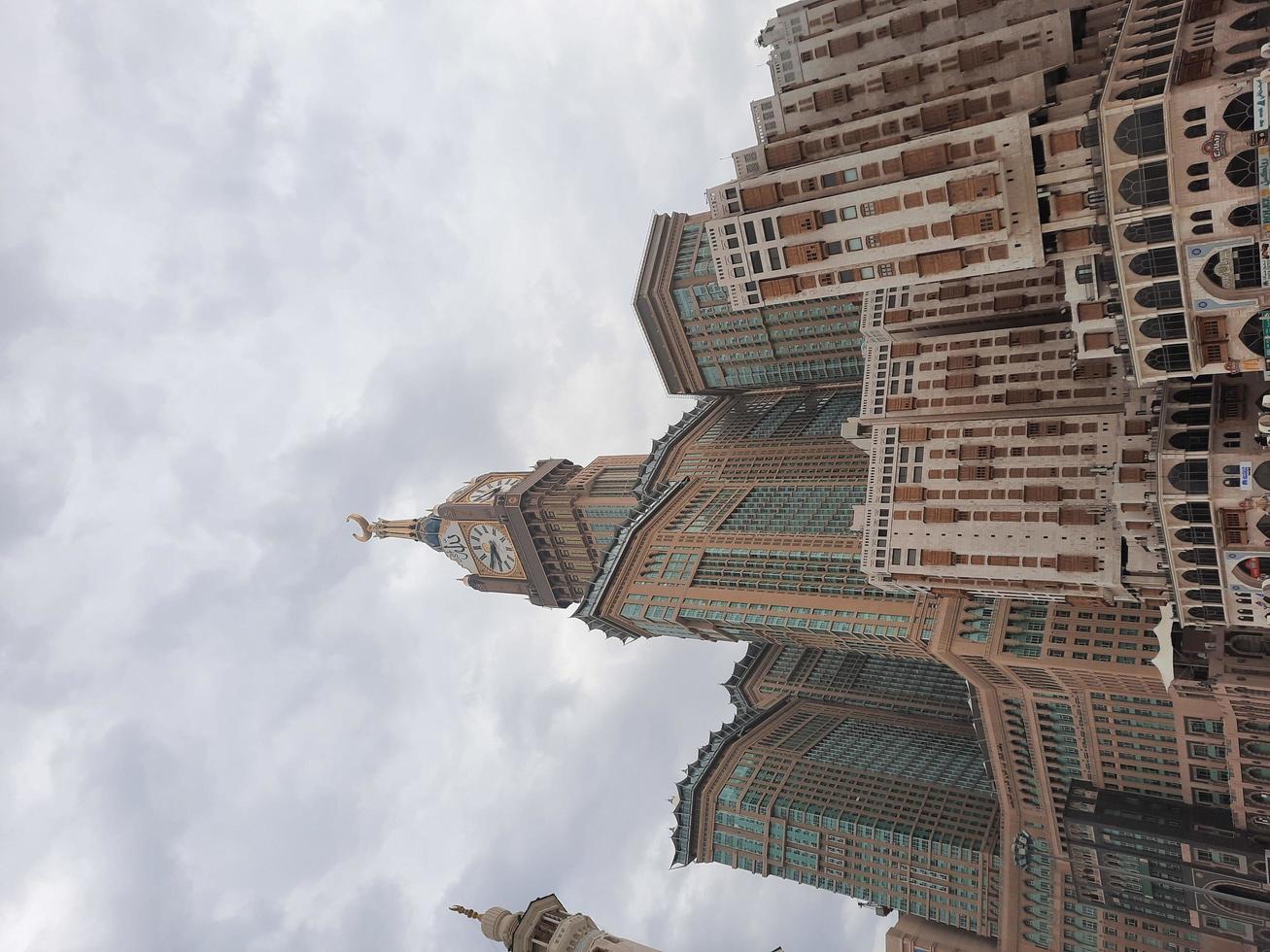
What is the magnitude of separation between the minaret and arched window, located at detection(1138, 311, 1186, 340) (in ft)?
246

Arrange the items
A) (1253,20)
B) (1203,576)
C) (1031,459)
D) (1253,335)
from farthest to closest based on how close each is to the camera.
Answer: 1. (1031,459)
2. (1203,576)
3. (1253,335)
4. (1253,20)

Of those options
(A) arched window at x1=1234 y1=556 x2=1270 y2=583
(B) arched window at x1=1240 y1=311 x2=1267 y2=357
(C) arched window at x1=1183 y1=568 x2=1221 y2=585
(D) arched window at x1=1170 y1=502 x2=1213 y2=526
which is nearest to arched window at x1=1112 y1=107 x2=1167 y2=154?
(B) arched window at x1=1240 y1=311 x2=1267 y2=357

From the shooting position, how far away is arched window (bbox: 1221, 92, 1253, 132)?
4734 cm

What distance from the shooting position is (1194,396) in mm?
66625

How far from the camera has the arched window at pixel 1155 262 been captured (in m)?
52.9

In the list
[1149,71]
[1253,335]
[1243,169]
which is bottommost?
[1253,335]

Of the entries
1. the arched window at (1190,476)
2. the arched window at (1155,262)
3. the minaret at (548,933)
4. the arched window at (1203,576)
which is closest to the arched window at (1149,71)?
the arched window at (1155,262)

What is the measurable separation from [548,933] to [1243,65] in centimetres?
9852

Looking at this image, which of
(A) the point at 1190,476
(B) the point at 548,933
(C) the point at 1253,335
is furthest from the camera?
(B) the point at 548,933

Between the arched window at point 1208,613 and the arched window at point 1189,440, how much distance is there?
46.1ft

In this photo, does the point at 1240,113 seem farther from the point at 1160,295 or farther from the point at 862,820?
the point at 862,820

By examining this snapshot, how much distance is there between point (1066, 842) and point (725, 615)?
6873 cm

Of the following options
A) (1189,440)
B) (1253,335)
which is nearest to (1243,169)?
(1253,335)

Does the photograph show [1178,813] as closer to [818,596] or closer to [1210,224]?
[818,596]
